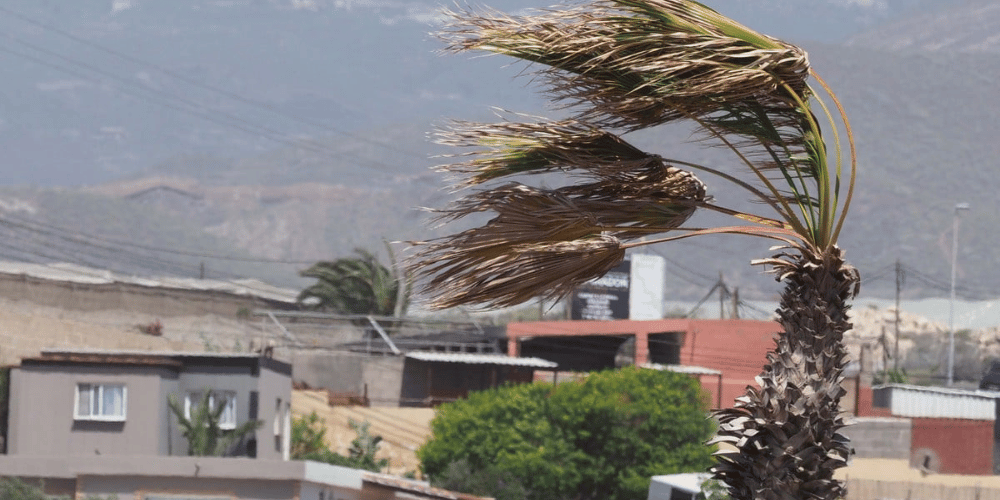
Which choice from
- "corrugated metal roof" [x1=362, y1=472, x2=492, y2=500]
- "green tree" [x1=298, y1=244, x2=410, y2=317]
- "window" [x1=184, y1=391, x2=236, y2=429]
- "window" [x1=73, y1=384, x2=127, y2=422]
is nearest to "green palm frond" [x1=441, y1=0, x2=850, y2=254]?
"corrugated metal roof" [x1=362, y1=472, x2=492, y2=500]

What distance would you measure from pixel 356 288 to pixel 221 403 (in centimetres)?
4841

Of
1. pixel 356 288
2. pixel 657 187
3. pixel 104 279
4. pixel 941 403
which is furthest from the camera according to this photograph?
pixel 104 279

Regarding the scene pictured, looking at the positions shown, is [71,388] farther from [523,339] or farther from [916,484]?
[523,339]

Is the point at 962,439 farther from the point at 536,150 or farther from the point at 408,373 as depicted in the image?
the point at 536,150

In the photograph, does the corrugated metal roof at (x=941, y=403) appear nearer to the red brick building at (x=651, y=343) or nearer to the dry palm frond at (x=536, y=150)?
the red brick building at (x=651, y=343)

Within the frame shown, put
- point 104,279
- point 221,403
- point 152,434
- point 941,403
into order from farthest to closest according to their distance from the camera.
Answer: point 104,279 → point 941,403 → point 221,403 → point 152,434

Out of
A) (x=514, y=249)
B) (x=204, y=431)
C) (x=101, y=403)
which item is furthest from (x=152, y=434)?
(x=514, y=249)

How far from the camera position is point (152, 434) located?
4303 cm

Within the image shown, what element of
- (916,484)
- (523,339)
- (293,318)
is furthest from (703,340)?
(916,484)

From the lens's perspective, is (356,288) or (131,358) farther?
(356,288)

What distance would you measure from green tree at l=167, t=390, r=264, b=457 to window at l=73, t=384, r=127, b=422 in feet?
4.31

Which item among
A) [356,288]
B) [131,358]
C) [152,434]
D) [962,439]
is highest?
[356,288]

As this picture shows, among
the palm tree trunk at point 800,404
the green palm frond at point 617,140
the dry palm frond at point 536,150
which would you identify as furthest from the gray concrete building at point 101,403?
the palm tree trunk at point 800,404

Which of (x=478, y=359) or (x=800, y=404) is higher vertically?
(x=800, y=404)
